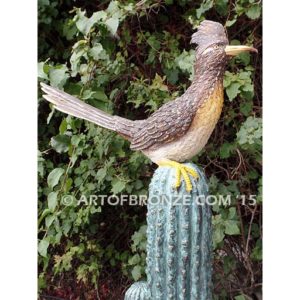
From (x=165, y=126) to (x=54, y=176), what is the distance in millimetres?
674

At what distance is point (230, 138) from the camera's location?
2.58 m

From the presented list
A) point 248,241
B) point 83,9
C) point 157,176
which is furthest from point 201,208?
point 83,9

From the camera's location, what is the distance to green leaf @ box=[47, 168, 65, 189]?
2430mm

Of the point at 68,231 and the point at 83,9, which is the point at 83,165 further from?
the point at 83,9

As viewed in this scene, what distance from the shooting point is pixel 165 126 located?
6.48 feet

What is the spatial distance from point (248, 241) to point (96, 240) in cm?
67

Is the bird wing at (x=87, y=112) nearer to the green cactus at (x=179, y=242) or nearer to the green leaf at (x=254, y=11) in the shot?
the green cactus at (x=179, y=242)

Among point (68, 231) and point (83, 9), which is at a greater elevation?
point (83, 9)

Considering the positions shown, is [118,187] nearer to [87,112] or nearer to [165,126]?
[87,112]

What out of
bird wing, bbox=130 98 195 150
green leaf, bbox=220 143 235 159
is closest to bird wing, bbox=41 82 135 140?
bird wing, bbox=130 98 195 150

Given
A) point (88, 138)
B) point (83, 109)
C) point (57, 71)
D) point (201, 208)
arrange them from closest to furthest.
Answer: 1. point (201, 208)
2. point (83, 109)
3. point (57, 71)
4. point (88, 138)

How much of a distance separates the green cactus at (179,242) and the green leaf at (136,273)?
584mm

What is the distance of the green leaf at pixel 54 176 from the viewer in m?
2.43

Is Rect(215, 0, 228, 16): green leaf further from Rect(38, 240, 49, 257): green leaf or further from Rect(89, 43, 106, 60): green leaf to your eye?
Rect(38, 240, 49, 257): green leaf
